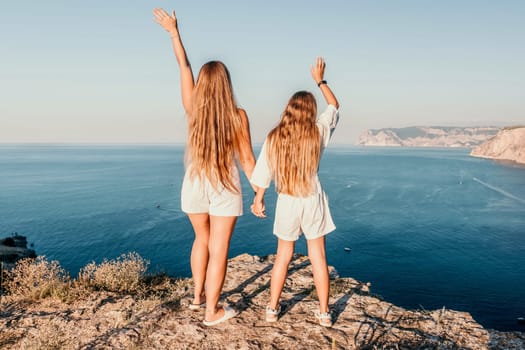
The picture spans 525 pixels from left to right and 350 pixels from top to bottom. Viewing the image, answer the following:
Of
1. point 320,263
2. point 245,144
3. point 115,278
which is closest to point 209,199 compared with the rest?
point 245,144

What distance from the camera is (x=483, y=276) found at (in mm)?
33781

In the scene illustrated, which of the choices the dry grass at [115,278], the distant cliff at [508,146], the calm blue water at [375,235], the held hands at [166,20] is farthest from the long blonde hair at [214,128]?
the distant cliff at [508,146]

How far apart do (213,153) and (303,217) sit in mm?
1281

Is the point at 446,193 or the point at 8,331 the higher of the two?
the point at 8,331

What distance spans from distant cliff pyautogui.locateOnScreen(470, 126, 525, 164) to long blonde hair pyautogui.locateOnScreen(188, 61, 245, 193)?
173579mm

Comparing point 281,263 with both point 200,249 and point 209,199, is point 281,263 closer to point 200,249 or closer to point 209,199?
point 200,249

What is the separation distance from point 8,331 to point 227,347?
128 inches

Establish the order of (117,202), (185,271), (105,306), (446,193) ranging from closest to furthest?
(105,306) → (185,271) → (117,202) → (446,193)

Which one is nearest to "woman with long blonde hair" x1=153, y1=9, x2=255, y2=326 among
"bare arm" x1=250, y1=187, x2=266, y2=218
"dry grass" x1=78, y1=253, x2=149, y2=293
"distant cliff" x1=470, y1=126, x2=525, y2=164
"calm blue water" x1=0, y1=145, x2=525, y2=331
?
"bare arm" x1=250, y1=187, x2=266, y2=218

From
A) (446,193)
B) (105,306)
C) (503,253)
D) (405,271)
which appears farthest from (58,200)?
(446,193)

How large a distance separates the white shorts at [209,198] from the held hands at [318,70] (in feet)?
5.30

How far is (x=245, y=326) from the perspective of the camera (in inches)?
157

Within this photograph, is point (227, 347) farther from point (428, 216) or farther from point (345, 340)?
point (428, 216)

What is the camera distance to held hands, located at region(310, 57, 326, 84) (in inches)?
161
